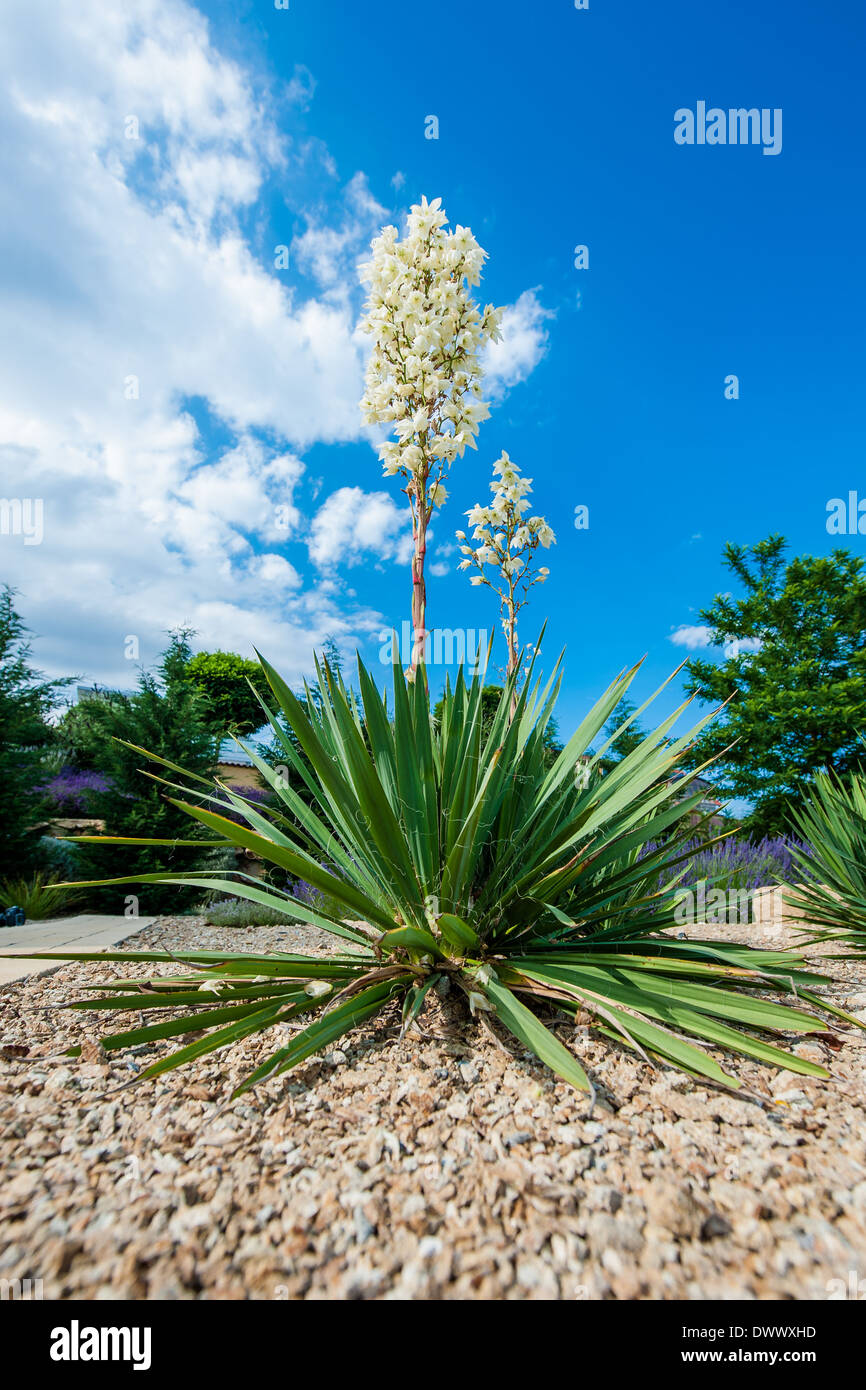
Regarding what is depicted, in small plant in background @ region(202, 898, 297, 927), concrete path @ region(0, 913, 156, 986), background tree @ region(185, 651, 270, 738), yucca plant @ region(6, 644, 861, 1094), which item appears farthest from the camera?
background tree @ region(185, 651, 270, 738)

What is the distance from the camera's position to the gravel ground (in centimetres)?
83

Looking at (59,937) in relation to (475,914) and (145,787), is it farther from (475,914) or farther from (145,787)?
(475,914)

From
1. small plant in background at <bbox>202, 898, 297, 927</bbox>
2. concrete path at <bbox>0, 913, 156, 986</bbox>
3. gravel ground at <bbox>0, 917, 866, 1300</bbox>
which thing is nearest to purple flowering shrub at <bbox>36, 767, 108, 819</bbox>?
concrete path at <bbox>0, 913, 156, 986</bbox>

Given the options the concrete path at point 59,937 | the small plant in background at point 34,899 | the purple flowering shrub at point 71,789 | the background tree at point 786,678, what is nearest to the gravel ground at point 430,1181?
the concrete path at point 59,937

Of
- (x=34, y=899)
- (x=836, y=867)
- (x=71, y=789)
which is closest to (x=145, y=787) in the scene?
(x=34, y=899)

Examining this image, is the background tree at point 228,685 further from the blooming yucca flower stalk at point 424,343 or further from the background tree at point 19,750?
the blooming yucca flower stalk at point 424,343

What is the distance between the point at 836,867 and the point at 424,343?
3.80 metres

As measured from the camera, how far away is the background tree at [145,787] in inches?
243

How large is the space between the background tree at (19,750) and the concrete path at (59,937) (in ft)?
5.65

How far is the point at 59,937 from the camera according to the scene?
4.11 meters

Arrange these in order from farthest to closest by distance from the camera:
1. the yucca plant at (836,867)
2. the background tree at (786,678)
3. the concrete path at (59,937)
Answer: the background tree at (786,678) → the yucca plant at (836,867) → the concrete path at (59,937)

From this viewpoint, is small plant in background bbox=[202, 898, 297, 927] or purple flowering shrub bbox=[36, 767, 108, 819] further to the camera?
purple flowering shrub bbox=[36, 767, 108, 819]

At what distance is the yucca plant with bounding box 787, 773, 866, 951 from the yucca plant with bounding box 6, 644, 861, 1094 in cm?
197

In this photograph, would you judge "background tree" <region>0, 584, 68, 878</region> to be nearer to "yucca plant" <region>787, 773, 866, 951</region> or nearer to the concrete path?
the concrete path
